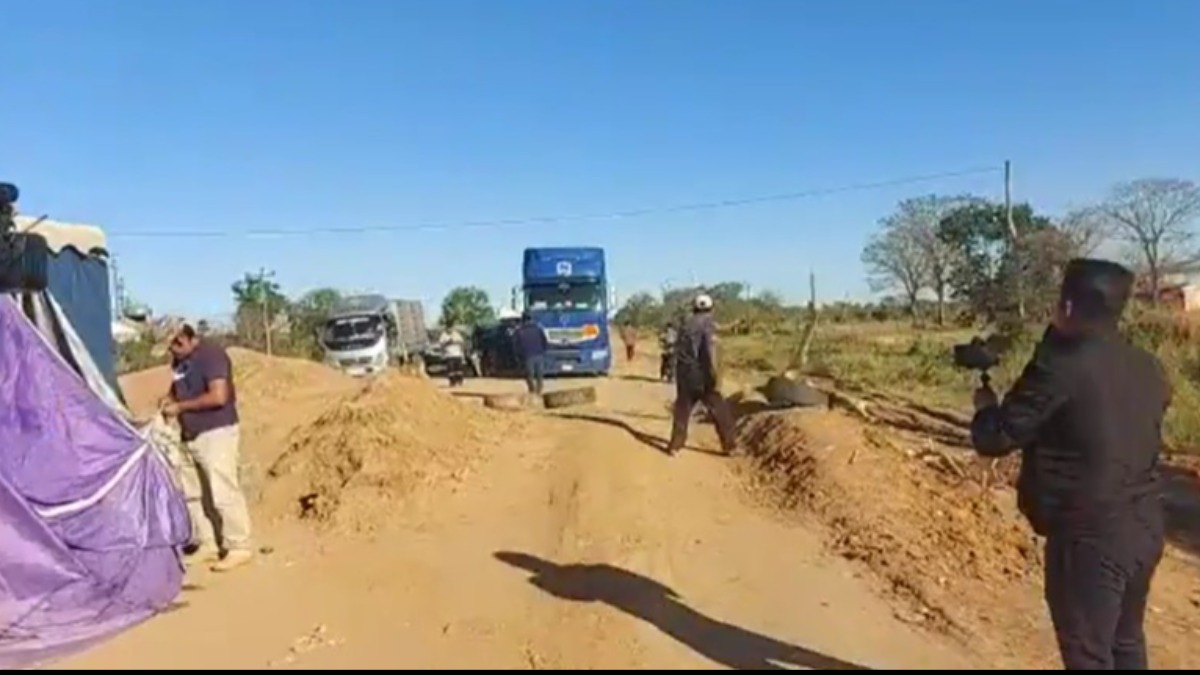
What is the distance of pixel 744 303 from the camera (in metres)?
64.1

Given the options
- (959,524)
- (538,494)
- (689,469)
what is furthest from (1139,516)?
(689,469)

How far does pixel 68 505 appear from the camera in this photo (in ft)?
21.7

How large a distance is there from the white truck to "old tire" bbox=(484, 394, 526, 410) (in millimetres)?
10421

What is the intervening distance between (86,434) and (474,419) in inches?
263

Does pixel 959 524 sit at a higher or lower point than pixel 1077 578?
lower

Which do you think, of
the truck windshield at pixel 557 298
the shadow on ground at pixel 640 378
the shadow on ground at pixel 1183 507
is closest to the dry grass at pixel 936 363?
the shadow on ground at pixel 1183 507

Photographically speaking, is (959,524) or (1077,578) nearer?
(1077,578)

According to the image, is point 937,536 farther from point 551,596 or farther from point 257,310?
point 257,310

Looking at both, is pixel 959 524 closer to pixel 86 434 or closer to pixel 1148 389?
pixel 1148 389

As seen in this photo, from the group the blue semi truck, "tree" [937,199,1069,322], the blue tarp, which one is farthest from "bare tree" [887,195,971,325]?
the blue tarp

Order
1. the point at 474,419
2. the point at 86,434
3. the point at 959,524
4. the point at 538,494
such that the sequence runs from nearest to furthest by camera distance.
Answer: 1. the point at 86,434
2. the point at 959,524
3. the point at 538,494
4. the point at 474,419

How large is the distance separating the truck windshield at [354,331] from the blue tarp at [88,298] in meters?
17.7

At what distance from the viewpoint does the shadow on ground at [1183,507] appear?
866cm

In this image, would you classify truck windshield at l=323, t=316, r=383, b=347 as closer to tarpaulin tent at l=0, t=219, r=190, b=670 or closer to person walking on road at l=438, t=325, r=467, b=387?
person walking on road at l=438, t=325, r=467, b=387
